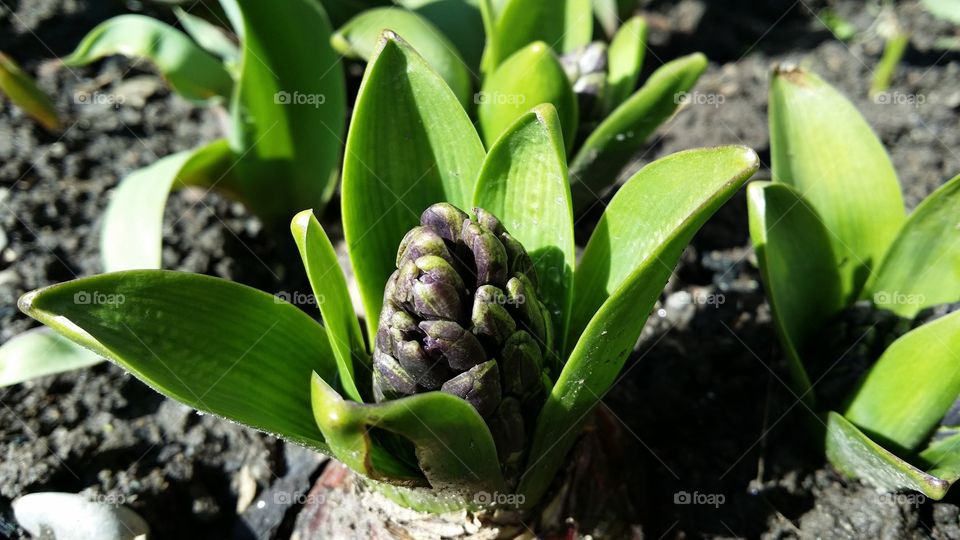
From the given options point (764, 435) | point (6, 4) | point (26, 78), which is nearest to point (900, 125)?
point (764, 435)

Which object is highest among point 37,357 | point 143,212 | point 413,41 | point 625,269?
point 413,41

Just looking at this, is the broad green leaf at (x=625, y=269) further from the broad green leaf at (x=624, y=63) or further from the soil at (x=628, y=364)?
the broad green leaf at (x=624, y=63)

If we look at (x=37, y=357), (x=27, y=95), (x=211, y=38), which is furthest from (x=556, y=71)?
(x=27, y=95)

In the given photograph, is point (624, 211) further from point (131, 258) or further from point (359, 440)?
point (131, 258)

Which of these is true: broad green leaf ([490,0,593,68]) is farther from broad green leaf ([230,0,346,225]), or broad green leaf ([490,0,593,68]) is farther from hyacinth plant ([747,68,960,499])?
hyacinth plant ([747,68,960,499])

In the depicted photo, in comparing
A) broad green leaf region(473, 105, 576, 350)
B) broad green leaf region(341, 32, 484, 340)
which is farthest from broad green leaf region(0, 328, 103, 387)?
broad green leaf region(473, 105, 576, 350)

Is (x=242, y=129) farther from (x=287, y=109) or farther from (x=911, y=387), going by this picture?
(x=911, y=387)

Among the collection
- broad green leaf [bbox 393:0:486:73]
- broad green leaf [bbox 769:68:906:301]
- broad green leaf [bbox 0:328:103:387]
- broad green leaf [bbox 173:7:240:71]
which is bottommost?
broad green leaf [bbox 0:328:103:387]
